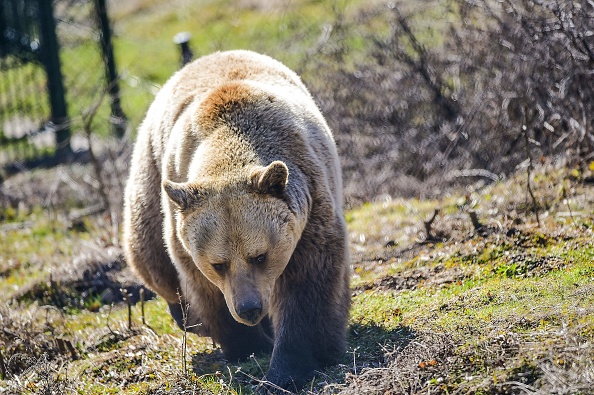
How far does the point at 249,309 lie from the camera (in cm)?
478

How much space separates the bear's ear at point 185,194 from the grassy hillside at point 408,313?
39.2 inches

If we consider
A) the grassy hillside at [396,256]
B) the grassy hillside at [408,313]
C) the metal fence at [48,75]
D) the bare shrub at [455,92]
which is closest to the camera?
the grassy hillside at [408,313]

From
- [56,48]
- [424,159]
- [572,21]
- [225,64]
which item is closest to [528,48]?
[572,21]

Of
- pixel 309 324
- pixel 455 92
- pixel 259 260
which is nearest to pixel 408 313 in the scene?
pixel 309 324

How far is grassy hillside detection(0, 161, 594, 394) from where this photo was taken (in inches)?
175

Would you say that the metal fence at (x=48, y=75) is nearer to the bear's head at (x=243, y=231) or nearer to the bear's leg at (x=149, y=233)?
the bear's leg at (x=149, y=233)

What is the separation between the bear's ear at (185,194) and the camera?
4.94m

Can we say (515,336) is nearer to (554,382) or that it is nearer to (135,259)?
(554,382)

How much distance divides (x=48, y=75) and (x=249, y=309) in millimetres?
10105

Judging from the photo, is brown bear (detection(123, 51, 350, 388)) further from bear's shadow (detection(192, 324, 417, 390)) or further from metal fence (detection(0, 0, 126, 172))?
metal fence (detection(0, 0, 126, 172))

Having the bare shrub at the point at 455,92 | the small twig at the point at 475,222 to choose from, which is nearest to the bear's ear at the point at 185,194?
the small twig at the point at 475,222

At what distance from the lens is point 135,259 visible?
661cm

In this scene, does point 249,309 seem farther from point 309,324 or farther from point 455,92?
point 455,92

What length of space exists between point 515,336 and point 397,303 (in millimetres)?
1489
